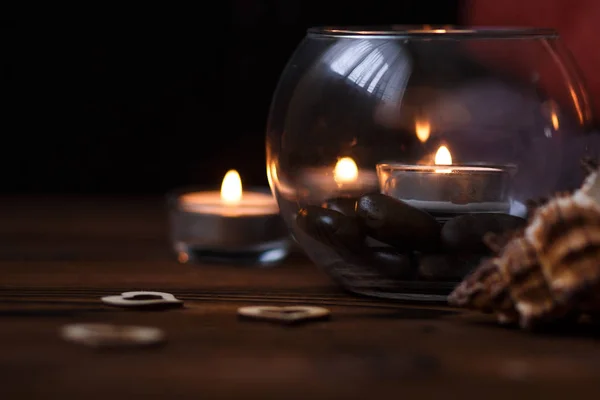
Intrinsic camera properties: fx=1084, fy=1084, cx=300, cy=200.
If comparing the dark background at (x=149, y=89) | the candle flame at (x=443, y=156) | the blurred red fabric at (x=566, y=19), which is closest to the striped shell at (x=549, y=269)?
the candle flame at (x=443, y=156)

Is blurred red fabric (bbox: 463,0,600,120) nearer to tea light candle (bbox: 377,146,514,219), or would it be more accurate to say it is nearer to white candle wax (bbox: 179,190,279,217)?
white candle wax (bbox: 179,190,279,217)

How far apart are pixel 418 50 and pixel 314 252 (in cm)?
16

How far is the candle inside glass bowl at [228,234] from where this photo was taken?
97 centimetres

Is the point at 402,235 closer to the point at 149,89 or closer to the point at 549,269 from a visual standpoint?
the point at 549,269

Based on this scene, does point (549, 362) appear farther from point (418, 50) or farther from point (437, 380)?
point (418, 50)

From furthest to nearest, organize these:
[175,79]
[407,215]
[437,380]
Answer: [175,79], [407,215], [437,380]

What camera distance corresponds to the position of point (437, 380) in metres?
0.54

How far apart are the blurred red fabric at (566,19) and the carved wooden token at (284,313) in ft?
2.04

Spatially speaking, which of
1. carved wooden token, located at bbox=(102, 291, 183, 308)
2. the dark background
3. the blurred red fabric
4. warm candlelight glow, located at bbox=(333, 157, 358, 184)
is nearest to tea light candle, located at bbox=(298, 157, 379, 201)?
warm candlelight glow, located at bbox=(333, 157, 358, 184)

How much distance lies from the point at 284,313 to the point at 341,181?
0.11m

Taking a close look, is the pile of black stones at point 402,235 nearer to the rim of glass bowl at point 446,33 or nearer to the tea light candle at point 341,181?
the tea light candle at point 341,181

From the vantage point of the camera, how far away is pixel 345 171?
2.46ft

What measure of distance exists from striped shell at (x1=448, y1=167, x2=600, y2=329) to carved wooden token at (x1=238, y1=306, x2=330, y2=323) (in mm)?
101

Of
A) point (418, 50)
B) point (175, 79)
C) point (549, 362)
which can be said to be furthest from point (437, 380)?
point (175, 79)
